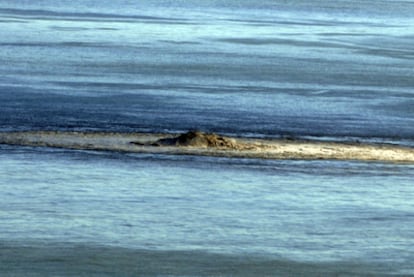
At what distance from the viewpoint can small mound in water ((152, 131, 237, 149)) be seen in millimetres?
26375

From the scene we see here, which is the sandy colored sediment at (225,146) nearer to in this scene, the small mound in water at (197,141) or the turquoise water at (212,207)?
the small mound in water at (197,141)

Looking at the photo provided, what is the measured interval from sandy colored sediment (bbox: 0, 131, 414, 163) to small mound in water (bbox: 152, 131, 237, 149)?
0.02 m

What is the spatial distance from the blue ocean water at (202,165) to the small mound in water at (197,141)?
0.93 metres

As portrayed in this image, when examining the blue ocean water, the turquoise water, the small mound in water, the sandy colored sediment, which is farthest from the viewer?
the small mound in water

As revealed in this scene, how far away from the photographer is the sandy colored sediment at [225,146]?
26047 mm

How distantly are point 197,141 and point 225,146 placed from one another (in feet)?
1.56

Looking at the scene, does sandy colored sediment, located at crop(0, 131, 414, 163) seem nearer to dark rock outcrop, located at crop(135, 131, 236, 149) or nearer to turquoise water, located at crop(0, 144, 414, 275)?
dark rock outcrop, located at crop(135, 131, 236, 149)

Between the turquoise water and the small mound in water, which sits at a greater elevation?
the small mound in water

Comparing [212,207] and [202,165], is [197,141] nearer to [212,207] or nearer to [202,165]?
Answer: [202,165]

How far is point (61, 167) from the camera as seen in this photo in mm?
24266

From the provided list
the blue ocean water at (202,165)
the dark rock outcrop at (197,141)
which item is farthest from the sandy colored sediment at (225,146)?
the blue ocean water at (202,165)

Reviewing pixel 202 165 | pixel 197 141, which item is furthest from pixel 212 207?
pixel 197 141

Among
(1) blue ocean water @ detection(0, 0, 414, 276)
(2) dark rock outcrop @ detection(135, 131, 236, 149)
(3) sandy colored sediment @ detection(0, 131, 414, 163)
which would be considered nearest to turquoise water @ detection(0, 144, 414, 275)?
(1) blue ocean water @ detection(0, 0, 414, 276)

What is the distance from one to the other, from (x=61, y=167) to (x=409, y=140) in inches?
283
